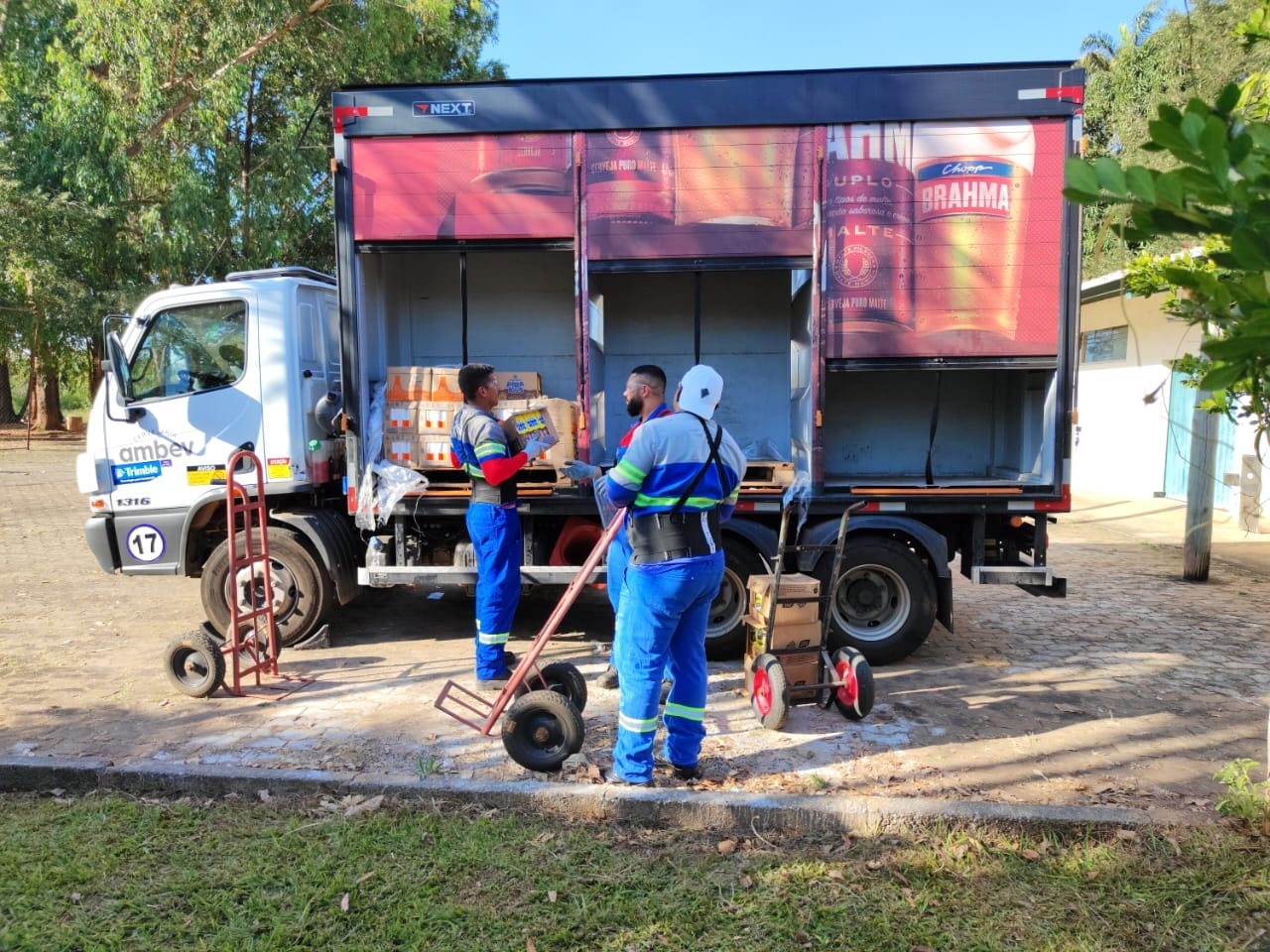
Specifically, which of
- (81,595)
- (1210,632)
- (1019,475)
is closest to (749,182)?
(1019,475)

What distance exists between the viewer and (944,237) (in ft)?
17.8

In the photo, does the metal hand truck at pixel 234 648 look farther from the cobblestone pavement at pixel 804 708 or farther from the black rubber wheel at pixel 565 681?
the black rubber wheel at pixel 565 681

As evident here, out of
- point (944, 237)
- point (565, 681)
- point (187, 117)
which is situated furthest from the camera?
point (187, 117)

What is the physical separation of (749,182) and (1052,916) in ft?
14.0

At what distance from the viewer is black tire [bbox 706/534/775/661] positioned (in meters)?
5.74

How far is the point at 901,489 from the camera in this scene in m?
5.62

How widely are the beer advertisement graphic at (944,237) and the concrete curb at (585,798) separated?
293 cm

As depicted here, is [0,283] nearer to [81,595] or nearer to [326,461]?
[81,595]

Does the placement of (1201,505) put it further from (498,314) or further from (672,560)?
(672,560)

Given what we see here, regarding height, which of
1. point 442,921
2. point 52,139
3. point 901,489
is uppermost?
point 52,139

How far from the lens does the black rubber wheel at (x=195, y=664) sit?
16.3 feet

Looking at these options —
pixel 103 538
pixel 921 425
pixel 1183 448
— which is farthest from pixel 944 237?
pixel 1183 448

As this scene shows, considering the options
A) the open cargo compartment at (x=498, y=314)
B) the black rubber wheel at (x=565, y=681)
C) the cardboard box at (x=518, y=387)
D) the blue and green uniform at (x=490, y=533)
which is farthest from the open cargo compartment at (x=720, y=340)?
the black rubber wheel at (x=565, y=681)

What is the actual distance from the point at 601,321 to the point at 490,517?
169cm
